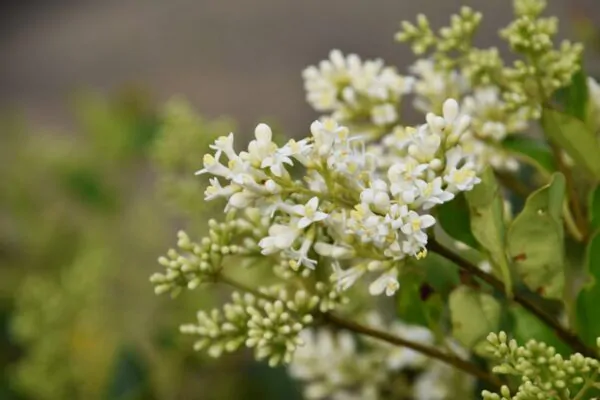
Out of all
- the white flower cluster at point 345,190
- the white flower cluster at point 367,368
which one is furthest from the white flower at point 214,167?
the white flower cluster at point 367,368

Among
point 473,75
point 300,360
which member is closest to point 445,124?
point 473,75

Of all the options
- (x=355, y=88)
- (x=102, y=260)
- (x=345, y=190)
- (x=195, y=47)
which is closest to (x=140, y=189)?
(x=102, y=260)

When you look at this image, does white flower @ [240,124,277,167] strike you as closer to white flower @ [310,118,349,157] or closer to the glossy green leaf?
white flower @ [310,118,349,157]

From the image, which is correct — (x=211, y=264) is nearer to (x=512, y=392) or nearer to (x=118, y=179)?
(x=512, y=392)

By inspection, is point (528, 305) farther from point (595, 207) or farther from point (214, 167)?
point (214, 167)

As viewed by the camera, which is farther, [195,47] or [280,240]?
[195,47]
